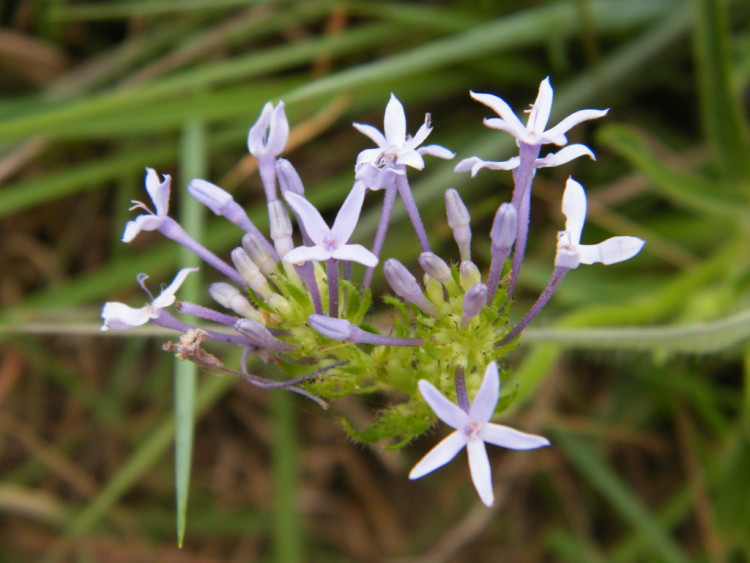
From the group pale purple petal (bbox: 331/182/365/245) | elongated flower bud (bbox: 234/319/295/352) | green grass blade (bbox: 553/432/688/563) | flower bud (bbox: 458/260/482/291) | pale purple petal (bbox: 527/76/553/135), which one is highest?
pale purple petal (bbox: 527/76/553/135)

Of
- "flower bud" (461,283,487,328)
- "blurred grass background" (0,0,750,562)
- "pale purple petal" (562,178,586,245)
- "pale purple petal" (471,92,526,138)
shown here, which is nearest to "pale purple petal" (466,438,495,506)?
"flower bud" (461,283,487,328)

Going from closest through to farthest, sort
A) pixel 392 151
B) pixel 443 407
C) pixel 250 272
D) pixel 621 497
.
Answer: pixel 443 407
pixel 392 151
pixel 250 272
pixel 621 497

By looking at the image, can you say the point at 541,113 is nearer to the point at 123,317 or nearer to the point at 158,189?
the point at 158,189

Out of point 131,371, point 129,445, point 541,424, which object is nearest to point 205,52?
point 131,371

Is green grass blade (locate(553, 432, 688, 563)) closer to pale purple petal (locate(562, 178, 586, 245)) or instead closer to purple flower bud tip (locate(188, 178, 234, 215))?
pale purple petal (locate(562, 178, 586, 245))

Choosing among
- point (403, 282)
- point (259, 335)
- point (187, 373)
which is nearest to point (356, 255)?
point (403, 282)

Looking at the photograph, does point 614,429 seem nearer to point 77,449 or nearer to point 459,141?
point 459,141
